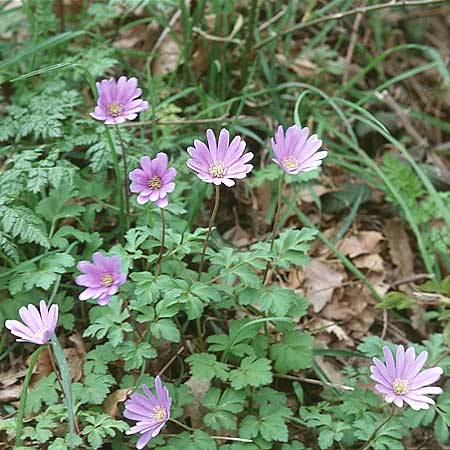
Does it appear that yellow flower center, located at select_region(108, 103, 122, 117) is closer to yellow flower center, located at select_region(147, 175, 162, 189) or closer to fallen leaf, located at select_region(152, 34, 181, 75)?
yellow flower center, located at select_region(147, 175, 162, 189)

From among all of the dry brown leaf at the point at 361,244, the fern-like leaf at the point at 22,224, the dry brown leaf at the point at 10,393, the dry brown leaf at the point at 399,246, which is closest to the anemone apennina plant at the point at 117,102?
the fern-like leaf at the point at 22,224

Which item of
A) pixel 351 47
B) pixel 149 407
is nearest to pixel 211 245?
pixel 149 407

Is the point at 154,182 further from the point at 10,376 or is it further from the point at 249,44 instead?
the point at 249,44

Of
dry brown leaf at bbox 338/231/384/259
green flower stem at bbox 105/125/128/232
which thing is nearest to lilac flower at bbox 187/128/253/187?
green flower stem at bbox 105/125/128/232

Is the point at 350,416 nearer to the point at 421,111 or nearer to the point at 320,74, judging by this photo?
the point at 320,74

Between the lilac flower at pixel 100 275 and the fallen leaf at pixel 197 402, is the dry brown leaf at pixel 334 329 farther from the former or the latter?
the lilac flower at pixel 100 275

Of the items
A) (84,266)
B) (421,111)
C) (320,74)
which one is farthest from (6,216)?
(421,111)
